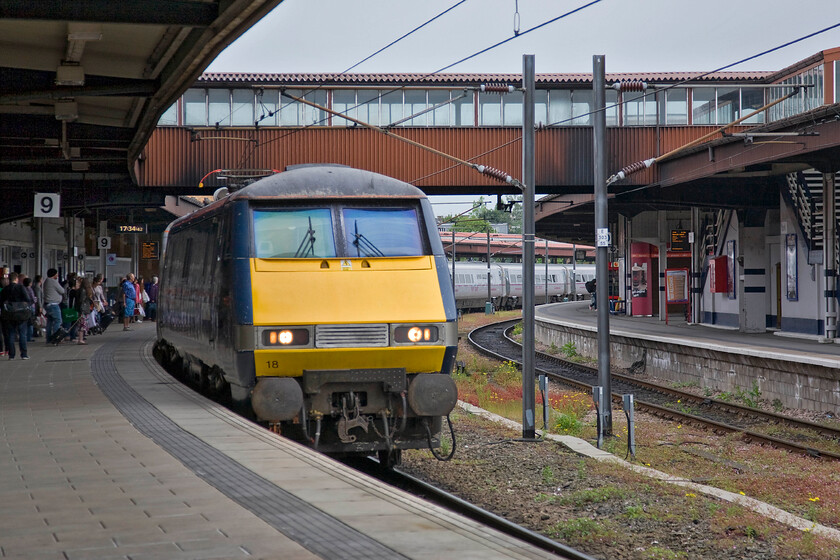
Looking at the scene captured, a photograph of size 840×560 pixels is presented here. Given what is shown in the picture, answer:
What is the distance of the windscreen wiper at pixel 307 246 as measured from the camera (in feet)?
31.6

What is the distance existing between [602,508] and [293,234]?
389cm

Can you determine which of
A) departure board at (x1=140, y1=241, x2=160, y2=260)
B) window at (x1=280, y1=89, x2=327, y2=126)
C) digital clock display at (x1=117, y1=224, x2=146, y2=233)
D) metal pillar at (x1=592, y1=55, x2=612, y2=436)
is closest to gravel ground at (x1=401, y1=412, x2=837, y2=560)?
metal pillar at (x1=592, y1=55, x2=612, y2=436)

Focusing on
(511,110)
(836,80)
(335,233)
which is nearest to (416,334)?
(335,233)

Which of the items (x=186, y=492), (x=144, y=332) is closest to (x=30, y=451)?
(x=186, y=492)

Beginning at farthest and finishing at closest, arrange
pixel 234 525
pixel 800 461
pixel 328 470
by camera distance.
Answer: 1. pixel 800 461
2. pixel 328 470
3. pixel 234 525

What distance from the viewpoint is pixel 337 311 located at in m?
9.29

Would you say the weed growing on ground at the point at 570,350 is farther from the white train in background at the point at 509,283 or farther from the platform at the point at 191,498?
the platform at the point at 191,498

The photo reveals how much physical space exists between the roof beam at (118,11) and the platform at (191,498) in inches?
152

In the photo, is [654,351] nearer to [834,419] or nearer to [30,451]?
[834,419]

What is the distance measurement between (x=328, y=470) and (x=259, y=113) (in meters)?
23.7

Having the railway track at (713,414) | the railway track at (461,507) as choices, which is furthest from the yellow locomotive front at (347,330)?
the railway track at (713,414)

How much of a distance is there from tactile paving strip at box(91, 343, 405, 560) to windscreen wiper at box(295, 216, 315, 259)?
1.99 metres

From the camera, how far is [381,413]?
932 cm

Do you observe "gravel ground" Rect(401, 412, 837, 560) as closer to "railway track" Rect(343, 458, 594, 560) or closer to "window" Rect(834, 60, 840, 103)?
"railway track" Rect(343, 458, 594, 560)
